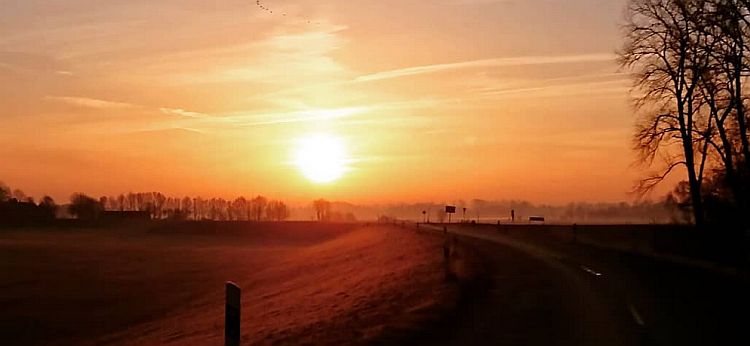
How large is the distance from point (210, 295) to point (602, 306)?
3190 centimetres

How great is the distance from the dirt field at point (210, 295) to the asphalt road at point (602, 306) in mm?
1621

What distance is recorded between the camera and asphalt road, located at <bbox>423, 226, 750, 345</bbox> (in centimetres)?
1434

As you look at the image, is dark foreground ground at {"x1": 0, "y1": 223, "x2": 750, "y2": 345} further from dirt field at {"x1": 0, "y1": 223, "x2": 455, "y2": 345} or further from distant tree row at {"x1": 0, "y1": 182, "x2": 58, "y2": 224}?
distant tree row at {"x1": 0, "y1": 182, "x2": 58, "y2": 224}

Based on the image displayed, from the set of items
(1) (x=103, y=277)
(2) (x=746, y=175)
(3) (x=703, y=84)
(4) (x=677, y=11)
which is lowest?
(1) (x=103, y=277)

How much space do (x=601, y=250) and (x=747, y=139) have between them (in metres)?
9.35

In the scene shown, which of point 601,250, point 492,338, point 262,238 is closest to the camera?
point 492,338

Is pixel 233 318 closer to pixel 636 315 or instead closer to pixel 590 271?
pixel 636 315

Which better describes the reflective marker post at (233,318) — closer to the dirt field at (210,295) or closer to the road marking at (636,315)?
the dirt field at (210,295)

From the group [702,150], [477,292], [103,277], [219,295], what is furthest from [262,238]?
[477,292]

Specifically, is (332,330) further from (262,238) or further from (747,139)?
(262,238)

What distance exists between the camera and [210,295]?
151 feet

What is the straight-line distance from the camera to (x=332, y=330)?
667 inches

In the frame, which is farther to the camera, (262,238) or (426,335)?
(262,238)

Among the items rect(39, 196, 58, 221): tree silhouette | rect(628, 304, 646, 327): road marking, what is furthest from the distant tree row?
rect(628, 304, 646, 327): road marking
